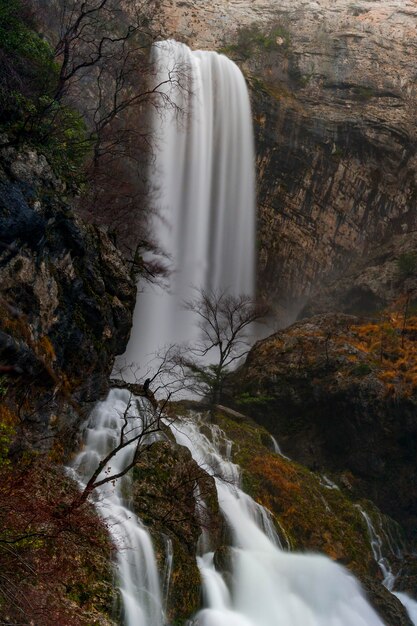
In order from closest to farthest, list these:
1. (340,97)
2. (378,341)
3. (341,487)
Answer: (341,487)
(378,341)
(340,97)

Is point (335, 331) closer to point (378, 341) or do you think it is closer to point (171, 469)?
point (378, 341)

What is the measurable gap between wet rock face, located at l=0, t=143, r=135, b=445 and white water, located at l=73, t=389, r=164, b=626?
1062 millimetres

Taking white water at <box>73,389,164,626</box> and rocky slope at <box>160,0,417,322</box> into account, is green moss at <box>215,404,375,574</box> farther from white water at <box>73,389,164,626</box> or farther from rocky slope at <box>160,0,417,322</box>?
rocky slope at <box>160,0,417,322</box>

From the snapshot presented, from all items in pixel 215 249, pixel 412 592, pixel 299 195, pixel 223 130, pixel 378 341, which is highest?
pixel 223 130

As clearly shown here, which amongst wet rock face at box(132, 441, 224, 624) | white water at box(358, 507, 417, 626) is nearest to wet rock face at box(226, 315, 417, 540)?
white water at box(358, 507, 417, 626)

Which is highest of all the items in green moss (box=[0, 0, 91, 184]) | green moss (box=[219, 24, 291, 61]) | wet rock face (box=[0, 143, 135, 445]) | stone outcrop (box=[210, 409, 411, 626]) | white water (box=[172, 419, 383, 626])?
green moss (box=[219, 24, 291, 61])

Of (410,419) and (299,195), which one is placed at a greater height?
(299,195)

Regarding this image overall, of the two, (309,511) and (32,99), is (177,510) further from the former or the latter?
(32,99)

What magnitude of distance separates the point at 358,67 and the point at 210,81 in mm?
12178

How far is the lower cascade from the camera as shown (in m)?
9.42

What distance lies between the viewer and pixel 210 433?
17641 millimetres

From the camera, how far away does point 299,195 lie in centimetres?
3475

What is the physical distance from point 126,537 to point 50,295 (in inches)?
194

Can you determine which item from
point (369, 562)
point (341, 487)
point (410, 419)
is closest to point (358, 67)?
point (410, 419)
